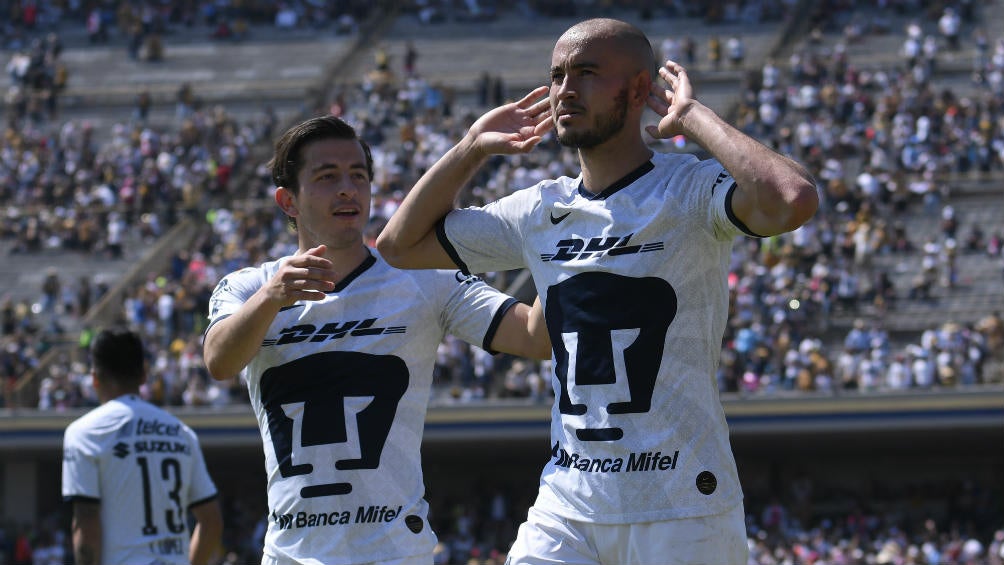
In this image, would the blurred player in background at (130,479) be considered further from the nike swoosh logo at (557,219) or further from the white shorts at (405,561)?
the nike swoosh logo at (557,219)

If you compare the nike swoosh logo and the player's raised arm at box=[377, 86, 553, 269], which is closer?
the nike swoosh logo

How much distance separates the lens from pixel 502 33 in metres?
41.2

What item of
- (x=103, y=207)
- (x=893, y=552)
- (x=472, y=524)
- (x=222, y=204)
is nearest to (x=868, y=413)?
(x=893, y=552)

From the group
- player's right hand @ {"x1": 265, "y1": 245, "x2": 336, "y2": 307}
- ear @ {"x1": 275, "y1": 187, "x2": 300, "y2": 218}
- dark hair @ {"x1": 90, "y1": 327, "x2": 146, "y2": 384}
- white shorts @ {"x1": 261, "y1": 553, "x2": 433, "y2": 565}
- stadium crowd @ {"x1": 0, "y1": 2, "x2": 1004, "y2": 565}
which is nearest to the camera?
player's right hand @ {"x1": 265, "y1": 245, "x2": 336, "y2": 307}

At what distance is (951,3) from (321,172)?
3325cm

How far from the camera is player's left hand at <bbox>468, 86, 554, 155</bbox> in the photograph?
16.9 feet

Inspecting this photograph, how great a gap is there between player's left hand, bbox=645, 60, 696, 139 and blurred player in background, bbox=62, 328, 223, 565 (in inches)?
140

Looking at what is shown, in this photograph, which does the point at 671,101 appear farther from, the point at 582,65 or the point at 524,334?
the point at 524,334

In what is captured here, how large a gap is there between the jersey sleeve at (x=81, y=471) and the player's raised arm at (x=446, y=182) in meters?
2.67

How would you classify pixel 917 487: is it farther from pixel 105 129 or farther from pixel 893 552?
pixel 105 129

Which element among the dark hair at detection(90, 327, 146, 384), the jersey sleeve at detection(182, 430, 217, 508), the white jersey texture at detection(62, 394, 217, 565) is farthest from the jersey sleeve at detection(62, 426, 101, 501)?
the jersey sleeve at detection(182, 430, 217, 508)

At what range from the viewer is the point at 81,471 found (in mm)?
7395

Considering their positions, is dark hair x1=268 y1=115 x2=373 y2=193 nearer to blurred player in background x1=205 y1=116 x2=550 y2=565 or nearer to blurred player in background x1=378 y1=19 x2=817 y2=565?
blurred player in background x1=205 y1=116 x2=550 y2=565

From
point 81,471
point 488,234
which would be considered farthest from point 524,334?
point 81,471
